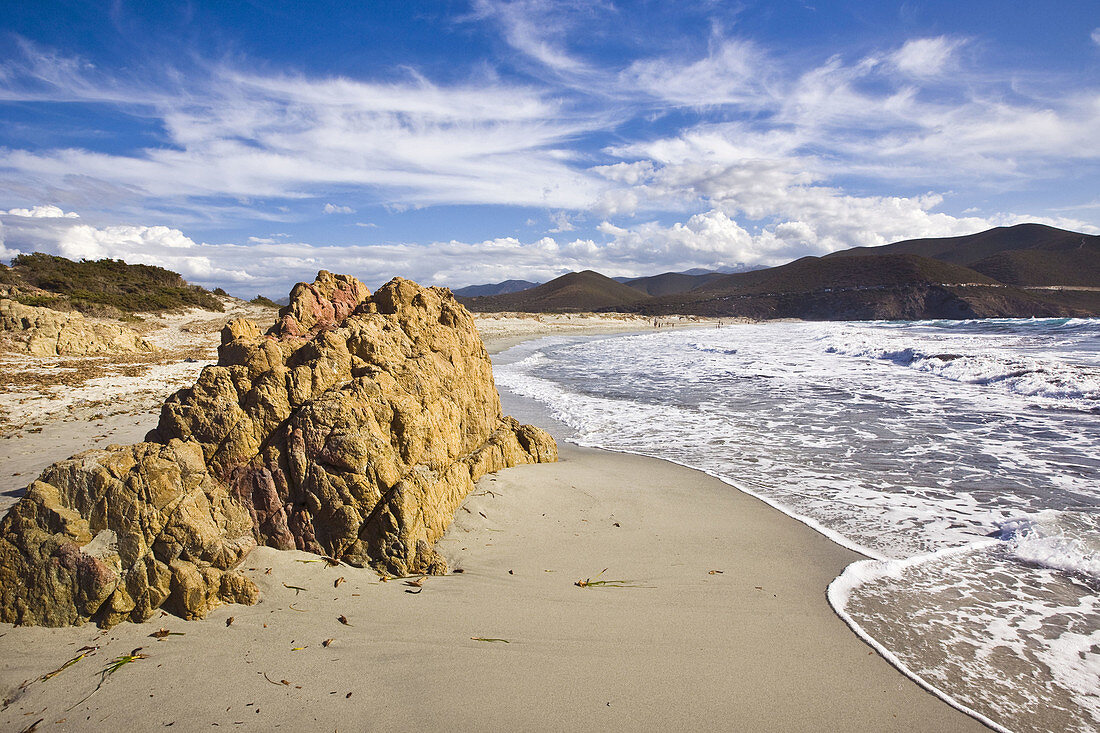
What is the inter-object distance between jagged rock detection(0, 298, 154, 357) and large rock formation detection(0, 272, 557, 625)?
12870 millimetres

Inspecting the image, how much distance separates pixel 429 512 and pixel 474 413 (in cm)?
194

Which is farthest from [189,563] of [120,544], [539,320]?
[539,320]

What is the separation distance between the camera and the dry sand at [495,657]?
2.27 meters

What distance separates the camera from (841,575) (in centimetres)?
384

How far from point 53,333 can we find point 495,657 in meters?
16.5

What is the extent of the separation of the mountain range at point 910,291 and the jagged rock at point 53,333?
63554 mm

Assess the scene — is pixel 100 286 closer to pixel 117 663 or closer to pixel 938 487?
pixel 117 663

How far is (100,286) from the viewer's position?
90.6 ft

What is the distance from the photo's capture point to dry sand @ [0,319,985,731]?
2273mm

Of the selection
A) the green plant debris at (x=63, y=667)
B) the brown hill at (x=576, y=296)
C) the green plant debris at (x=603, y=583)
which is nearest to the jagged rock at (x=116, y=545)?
the green plant debris at (x=63, y=667)

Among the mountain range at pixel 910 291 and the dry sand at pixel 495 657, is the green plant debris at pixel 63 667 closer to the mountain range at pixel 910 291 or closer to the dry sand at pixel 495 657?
the dry sand at pixel 495 657

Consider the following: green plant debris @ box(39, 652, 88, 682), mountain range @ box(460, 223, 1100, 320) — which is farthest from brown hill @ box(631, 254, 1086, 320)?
green plant debris @ box(39, 652, 88, 682)

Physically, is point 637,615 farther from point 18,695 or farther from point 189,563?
point 18,695

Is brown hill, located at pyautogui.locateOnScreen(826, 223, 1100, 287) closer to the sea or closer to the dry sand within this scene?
the sea
